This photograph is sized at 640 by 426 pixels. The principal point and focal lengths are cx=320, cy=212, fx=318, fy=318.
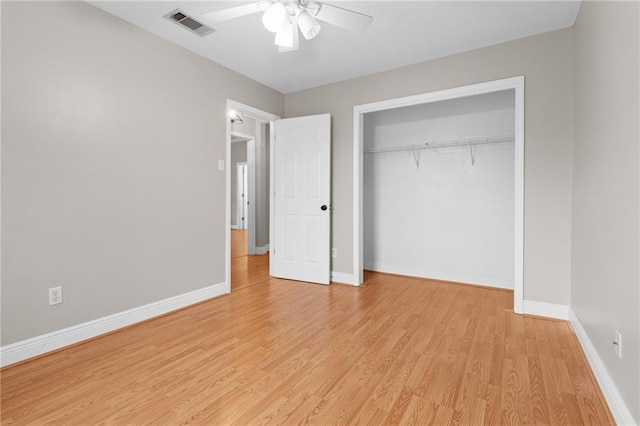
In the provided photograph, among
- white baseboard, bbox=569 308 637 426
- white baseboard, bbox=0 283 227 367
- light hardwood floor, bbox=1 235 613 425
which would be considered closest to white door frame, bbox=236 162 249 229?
white baseboard, bbox=0 283 227 367

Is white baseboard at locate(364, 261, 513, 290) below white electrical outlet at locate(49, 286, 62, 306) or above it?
below

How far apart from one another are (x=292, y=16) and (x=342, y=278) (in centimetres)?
290

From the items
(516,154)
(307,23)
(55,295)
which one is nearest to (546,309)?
(516,154)

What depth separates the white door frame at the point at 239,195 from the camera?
926 centimetres

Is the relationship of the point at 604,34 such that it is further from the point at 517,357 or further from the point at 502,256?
the point at 502,256

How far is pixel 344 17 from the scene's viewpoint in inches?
81.7

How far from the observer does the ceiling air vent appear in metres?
2.58

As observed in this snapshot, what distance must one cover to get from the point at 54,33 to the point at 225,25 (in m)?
1.23

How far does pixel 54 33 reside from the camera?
7.37 feet

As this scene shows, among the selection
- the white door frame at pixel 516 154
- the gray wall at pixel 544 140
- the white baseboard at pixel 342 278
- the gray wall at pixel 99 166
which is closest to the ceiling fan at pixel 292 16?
the gray wall at pixel 99 166

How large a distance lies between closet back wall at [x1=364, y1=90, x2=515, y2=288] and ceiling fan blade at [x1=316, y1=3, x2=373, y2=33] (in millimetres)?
2481

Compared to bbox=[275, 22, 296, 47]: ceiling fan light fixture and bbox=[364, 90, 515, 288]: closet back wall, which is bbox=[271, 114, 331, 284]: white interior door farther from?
bbox=[275, 22, 296, 47]: ceiling fan light fixture

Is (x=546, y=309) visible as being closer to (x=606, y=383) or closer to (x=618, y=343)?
(x=606, y=383)

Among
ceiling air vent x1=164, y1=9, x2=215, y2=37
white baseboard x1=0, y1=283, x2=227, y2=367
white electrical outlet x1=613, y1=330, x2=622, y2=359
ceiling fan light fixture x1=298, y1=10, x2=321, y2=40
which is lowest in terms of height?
white baseboard x1=0, y1=283, x2=227, y2=367
